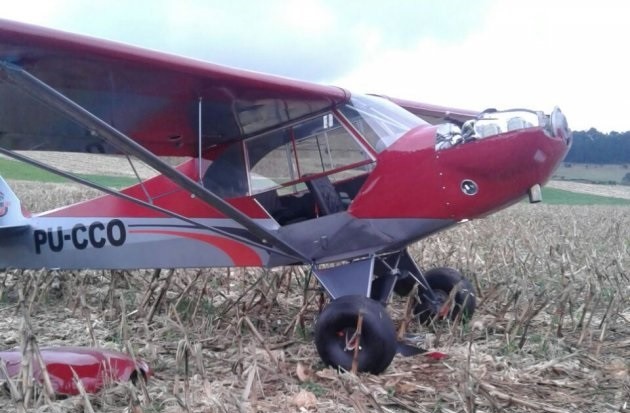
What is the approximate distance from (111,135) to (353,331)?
1.93 meters

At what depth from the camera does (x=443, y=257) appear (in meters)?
7.72

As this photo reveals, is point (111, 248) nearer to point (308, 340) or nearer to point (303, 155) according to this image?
point (303, 155)

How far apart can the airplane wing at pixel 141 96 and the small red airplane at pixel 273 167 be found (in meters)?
0.01

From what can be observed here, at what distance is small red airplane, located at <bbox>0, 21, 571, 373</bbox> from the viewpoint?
457 centimetres

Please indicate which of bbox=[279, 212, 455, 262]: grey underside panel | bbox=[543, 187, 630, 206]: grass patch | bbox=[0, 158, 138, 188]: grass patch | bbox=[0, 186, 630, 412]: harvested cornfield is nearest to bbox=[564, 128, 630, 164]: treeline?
bbox=[543, 187, 630, 206]: grass patch

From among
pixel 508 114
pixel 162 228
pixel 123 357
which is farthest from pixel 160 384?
pixel 508 114

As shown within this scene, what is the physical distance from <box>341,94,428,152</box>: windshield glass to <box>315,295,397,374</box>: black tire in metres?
1.17

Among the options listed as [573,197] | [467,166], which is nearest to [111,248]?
[467,166]

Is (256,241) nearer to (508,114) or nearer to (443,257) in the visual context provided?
(508,114)

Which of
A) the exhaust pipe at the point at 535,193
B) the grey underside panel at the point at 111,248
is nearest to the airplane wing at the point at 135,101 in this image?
the grey underside panel at the point at 111,248

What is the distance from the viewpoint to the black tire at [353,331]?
438cm

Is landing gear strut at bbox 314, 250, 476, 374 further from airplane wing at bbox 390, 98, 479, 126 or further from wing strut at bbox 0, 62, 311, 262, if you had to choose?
airplane wing at bbox 390, 98, 479, 126

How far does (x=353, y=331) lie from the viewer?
4.60 meters

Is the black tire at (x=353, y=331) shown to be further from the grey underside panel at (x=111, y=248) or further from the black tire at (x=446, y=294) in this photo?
the grey underside panel at (x=111, y=248)
